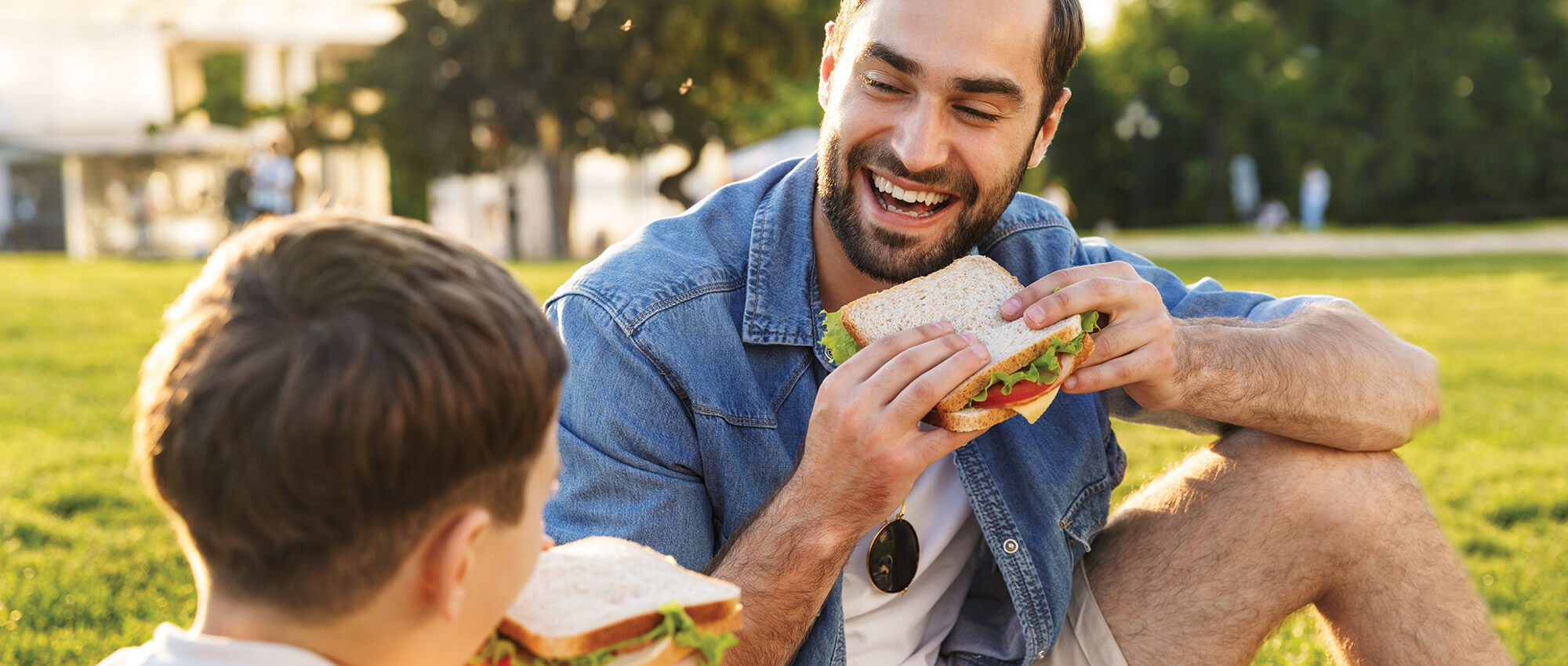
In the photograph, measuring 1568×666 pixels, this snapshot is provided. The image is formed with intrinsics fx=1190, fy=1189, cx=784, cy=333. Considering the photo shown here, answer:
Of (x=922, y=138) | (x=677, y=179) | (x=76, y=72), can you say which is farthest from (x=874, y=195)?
(x=76, y=72)

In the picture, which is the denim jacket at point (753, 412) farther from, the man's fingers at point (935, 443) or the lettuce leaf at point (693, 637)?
the lettuce leaf at point (693, 637)

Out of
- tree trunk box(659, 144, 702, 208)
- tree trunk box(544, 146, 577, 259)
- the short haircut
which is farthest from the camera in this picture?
tree trunk box(544, 146, 577, 259)

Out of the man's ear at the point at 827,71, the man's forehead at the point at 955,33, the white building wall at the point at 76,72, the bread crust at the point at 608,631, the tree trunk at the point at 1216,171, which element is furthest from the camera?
the tree trunk at the point at 1216,171

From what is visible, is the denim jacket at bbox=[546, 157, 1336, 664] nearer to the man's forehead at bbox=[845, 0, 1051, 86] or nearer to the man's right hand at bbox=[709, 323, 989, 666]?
the man's right hand at bbox=[709, 323, 989, 666]

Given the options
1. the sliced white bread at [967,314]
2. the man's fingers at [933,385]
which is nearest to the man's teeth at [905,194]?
the sliced white bread at [967,314]

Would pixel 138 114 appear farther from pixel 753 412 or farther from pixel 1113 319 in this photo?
pixel 1113 319

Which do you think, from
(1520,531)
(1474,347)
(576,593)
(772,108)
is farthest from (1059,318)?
(772,108)

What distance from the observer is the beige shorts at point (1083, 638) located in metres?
2.89

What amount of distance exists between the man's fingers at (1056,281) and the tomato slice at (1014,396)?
163mm

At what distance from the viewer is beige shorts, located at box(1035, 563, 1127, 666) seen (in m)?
2.89

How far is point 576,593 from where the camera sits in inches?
72.9

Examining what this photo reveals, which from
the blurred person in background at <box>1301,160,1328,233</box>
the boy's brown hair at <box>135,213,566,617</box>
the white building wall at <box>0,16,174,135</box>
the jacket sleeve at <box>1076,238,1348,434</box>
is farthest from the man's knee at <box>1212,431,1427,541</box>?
the white building wall at <box>0,16,174,135</box>

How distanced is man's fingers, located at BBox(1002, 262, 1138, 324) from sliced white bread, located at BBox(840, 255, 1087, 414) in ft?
0.10

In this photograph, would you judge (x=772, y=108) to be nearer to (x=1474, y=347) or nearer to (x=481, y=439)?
(x=1474, y=347)
